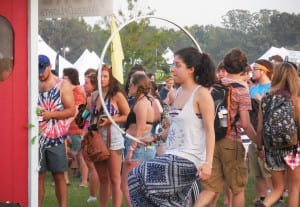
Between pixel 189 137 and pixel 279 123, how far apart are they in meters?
1.88

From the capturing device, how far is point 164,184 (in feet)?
20.0

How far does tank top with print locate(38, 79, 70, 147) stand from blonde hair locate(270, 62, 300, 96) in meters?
2.38

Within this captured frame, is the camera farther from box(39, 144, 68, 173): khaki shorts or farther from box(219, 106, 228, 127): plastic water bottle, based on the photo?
box(219, 106, 228, 127): plastic water bottle

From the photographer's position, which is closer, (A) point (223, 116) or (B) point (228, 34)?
(A) point (223, 116)

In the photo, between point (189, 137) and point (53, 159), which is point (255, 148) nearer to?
point (53, 159)

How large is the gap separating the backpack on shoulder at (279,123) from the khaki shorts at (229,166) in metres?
0.33

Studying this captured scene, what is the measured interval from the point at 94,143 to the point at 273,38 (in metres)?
48.3

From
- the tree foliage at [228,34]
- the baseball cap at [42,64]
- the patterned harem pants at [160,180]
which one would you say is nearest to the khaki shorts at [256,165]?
the baseball cap at [42,64]

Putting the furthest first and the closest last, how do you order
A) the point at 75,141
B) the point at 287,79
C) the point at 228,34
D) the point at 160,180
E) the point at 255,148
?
the point at 228,34 → the point at 75,141 → the point at 255,148 → the point at 287,79 → the point at 160,180

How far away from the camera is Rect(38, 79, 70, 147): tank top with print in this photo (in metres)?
8.21

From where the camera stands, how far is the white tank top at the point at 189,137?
20.1 feet

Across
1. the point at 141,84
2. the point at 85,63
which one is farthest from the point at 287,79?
the point at 85,63

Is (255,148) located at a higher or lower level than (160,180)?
higher

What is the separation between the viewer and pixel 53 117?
26.7 feet
